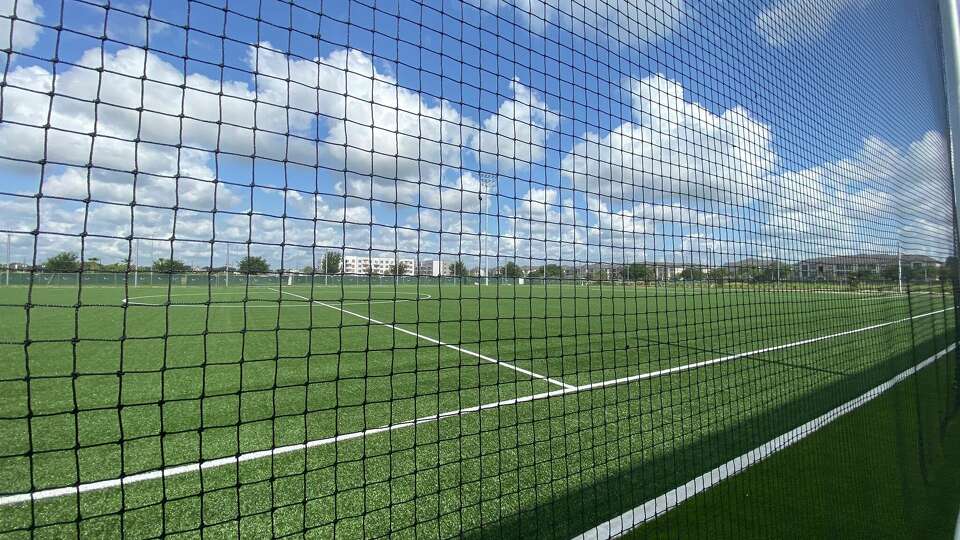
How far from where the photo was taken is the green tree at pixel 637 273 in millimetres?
3257

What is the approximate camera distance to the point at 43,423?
106 inches

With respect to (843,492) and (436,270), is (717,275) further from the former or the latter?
(436,270)

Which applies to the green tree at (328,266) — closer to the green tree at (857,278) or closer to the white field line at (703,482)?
the white field line at (703,482)

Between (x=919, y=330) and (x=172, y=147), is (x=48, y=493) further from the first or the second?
(x=919, y=330)

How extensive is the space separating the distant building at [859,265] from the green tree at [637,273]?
1226 mm

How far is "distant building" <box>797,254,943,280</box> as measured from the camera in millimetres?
3897

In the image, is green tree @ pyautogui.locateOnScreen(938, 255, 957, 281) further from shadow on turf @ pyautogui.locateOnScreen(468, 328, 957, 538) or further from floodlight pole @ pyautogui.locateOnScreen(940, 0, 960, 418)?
floodlight pole @ pyautogui.locateOnScreen(940, 0, 960, 418)

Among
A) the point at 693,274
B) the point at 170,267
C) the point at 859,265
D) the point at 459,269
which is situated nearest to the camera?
the point at 170,267

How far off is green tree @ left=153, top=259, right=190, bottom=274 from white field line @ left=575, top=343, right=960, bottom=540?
161cm

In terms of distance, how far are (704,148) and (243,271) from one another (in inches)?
97.7

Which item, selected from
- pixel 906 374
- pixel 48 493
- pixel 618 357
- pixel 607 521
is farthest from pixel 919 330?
pixel 48 493

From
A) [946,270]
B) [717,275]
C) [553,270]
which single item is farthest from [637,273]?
[946,270]

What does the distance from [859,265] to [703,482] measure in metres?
3.82

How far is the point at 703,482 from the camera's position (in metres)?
1.99
